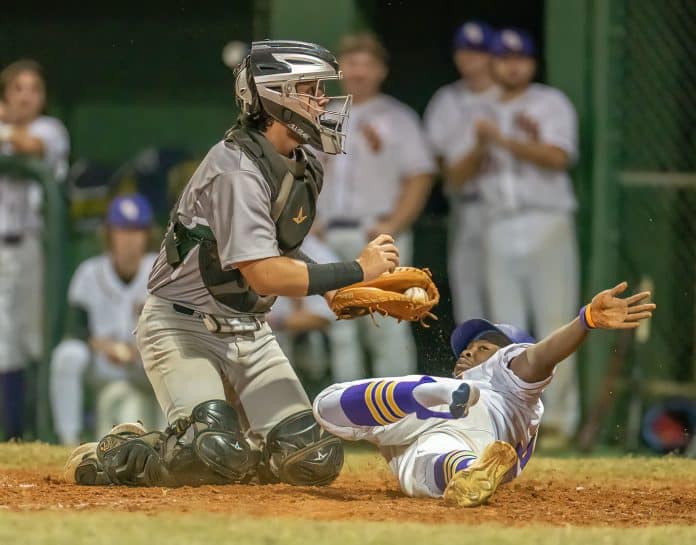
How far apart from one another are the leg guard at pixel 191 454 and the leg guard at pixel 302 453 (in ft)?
0.30

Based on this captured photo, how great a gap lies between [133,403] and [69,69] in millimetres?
3481

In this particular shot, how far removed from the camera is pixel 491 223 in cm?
920

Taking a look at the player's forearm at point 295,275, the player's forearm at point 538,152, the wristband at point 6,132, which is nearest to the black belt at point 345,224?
the player's forearm at point 538,152

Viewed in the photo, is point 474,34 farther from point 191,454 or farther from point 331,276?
point 191,454

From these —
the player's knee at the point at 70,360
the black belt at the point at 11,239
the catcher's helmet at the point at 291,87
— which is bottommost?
the player's knee at the point at 70,360

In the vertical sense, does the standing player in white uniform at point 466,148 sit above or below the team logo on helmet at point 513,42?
below

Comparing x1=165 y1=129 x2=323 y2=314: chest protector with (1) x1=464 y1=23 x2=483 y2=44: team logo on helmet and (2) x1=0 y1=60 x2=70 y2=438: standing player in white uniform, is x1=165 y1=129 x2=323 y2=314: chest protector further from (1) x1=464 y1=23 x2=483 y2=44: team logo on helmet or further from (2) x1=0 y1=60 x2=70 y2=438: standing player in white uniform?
(2) x1=0 y1=60 x2=70 y2=438: standing player in white uniform

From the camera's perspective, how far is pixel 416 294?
559 centimetres

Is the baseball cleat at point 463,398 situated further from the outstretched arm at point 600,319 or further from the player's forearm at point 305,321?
the player's forearm at point 305,321

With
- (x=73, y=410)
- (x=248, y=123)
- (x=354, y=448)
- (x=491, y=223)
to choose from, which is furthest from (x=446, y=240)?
(x=248, y=123)

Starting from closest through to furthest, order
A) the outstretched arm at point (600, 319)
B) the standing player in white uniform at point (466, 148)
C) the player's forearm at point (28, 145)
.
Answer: the outstretched arm at point (600, 319), the standing player in white uniform at point (466, 148), the player's forearm at point (28, 145)

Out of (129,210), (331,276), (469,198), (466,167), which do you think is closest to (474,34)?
(466,167)

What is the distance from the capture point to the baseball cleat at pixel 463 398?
186 inches

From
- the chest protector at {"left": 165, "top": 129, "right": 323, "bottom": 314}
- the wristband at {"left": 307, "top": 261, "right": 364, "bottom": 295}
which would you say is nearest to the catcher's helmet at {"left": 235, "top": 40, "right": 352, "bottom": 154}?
the chest protector at {"left": 165, "top": 129, "right": 323, "bottom": 314}
